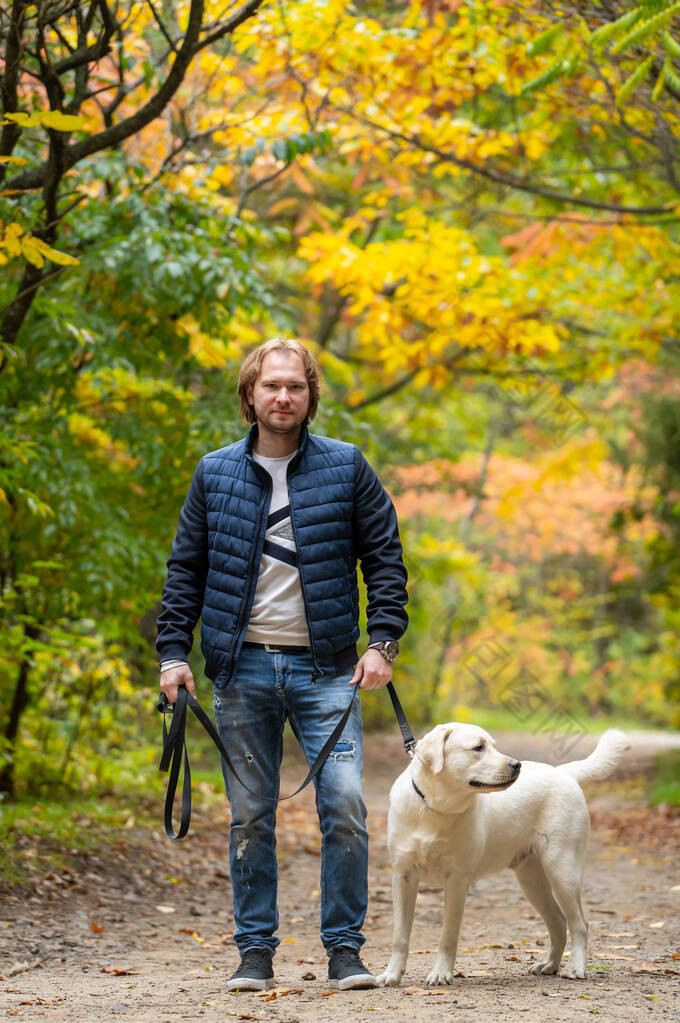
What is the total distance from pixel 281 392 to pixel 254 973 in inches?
80.1

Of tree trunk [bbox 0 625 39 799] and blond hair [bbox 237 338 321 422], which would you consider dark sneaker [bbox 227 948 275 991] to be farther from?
tree trunk [bbox 0 625 39 799]

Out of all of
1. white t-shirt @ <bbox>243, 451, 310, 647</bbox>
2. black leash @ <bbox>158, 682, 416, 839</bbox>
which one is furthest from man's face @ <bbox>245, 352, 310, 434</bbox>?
black leash @ <bbox>158, 682, 416, 839</bbox>

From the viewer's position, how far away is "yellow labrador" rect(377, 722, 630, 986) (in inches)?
139

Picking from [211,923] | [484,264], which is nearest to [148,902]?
[211,923]

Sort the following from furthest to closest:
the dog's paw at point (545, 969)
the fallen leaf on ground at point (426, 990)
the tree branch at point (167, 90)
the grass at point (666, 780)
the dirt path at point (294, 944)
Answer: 1. the grass at point (666, 780)
2. the tree branch at point (167, 90)
3. the dog's paw at point (545, 969)
4. the fallen leaf on ground at point (426, 990)
5. the dirt path at point (294, 944)

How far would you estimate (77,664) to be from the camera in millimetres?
8148

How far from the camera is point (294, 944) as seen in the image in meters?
5.12

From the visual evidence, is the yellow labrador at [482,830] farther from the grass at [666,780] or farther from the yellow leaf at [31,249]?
the grass at [666,780]

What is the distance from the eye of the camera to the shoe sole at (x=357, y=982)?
3.63 m

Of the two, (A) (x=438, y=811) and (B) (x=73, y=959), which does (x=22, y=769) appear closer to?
(B) (x=73, y=959)

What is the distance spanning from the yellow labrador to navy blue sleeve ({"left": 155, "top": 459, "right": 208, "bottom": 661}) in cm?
93

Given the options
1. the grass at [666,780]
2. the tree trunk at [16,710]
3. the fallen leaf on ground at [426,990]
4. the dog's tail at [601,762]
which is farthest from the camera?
the grass at [666,780]

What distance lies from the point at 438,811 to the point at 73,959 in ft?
6.43

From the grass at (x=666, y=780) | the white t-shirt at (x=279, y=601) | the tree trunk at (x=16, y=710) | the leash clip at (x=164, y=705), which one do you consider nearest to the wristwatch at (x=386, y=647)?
the white t-shirt at (x=279, y=601)
